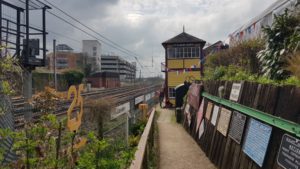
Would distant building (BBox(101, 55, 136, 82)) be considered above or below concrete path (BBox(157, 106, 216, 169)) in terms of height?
above

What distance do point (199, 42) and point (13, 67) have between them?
28627 millimetres

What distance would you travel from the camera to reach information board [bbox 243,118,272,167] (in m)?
4.56

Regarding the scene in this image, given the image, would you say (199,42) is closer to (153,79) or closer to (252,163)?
(252,163)

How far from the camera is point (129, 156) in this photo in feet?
14.4

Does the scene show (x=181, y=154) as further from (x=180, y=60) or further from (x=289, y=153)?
(x=180, y=60)

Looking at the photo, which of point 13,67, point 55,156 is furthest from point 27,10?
point 13,67

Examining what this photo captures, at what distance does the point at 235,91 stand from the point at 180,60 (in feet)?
78.6

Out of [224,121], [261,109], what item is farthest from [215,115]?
[261,109]

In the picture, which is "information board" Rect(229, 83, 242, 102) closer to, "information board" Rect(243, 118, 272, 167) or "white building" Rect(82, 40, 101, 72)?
"information board" Rect(243, 118, 272, 167)

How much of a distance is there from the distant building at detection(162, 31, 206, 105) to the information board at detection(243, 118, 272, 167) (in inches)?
984

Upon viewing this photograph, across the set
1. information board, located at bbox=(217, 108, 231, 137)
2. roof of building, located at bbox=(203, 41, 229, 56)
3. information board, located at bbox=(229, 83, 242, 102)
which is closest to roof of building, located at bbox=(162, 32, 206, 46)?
roof of building, located at bbox=(203, 41, 229, 56)

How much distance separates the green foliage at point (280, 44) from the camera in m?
6.45

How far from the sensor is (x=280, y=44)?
7.28 meters

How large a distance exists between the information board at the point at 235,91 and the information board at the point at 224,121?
0.32m
